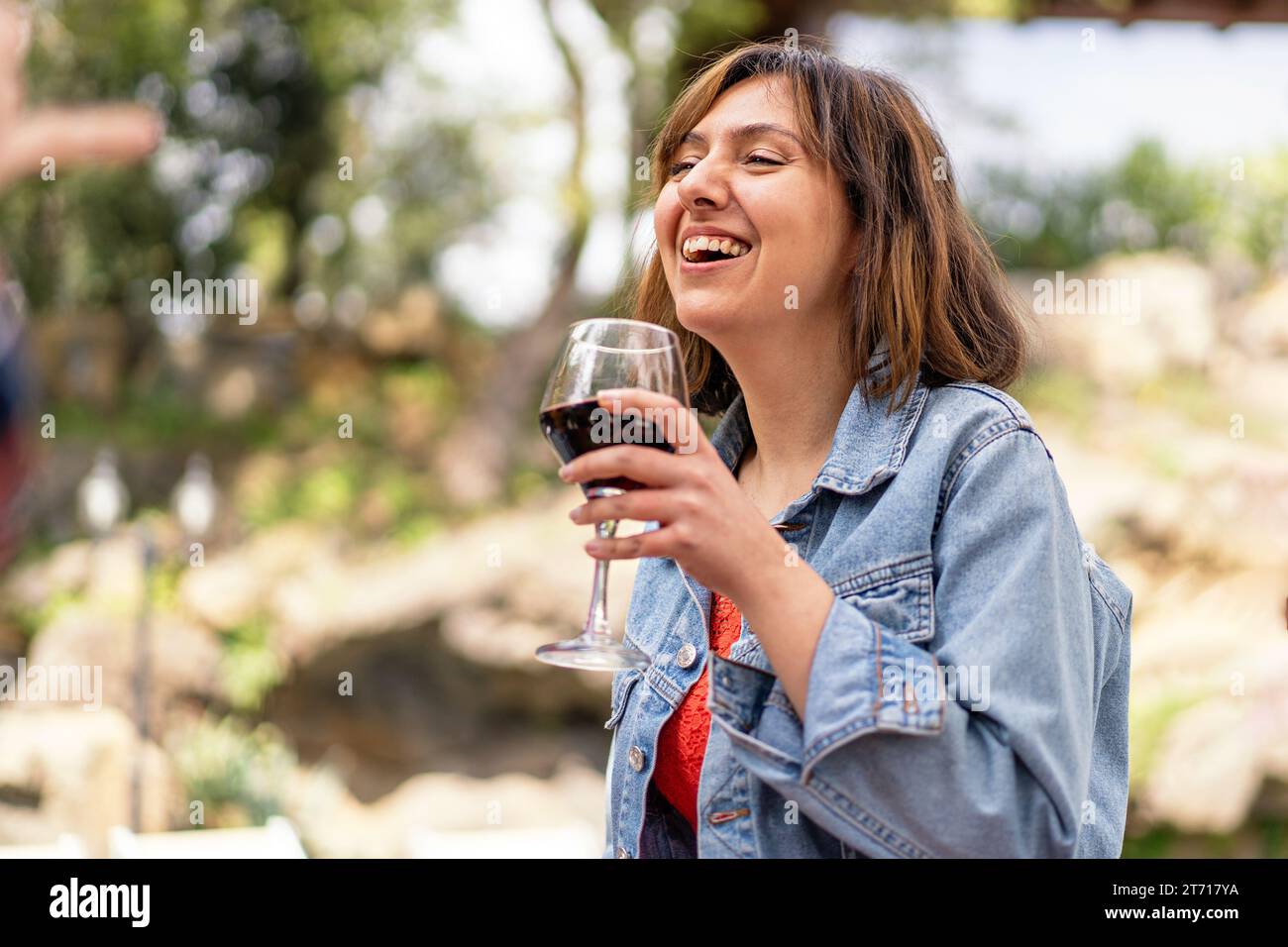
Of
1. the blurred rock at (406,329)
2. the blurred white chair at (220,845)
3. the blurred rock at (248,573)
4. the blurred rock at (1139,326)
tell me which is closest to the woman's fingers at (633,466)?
the blurred white chair at (220,845)

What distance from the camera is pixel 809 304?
1.70m

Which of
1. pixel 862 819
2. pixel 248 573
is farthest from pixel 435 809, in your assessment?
pixel 862 819

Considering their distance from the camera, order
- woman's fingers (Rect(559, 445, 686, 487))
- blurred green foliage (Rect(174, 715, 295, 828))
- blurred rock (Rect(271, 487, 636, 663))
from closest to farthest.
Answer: woman's fingers (Rect(559, 445, 686, 487)), blurred green foliage (Rect(174, 715, 295, 828)), blurred rock (Rect(271, 487, 636, 663))

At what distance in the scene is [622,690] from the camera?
1830 millimetres

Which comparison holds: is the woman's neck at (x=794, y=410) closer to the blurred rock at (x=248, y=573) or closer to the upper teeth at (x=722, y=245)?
the upper teeth at (x=722, y=245)

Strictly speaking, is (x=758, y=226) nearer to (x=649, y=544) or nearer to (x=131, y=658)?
(x=649, y=544)

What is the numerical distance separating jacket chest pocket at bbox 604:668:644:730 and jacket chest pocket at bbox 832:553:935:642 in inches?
17.1

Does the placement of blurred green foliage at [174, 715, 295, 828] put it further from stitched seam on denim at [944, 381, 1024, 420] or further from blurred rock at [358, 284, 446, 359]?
stitched seam on denim at [944, 381, 1024, 420]

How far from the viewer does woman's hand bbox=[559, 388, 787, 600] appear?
4.07 feet

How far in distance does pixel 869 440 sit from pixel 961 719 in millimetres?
430

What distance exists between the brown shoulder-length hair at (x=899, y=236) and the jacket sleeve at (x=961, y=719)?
330mm

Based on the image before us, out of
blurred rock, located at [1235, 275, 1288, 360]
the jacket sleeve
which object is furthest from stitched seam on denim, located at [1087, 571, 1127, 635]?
blurred rock, located at [1235, 275, 1288, 360]

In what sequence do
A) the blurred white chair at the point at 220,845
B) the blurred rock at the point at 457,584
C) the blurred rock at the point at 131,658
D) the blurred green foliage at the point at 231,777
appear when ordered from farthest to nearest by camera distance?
the blurred rock at the point at 131,658 < the blurred rock at the point at 457,584 < the blurred green foliage at the point at 231,777 < the blurred white chair at the point at 220,845

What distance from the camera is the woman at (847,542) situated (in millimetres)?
1304
